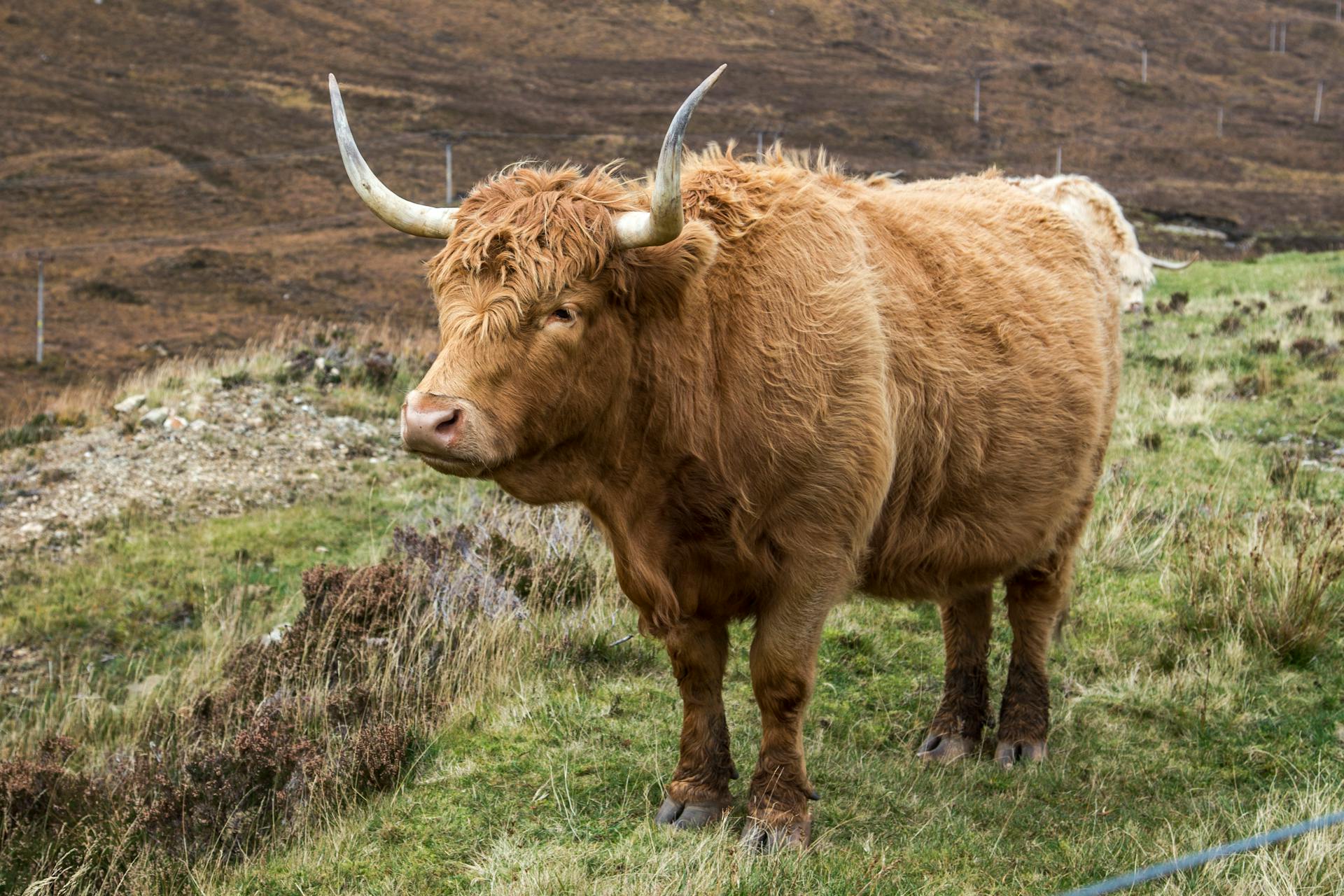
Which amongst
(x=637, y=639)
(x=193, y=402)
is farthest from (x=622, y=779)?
(x=193, y=402)

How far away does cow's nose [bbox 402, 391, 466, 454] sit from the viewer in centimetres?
317

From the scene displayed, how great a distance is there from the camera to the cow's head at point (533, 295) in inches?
129

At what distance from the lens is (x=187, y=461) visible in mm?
10609

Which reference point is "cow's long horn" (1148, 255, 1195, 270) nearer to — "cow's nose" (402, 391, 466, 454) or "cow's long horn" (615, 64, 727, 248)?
"cow's long horn" (615, 64, 727, 248)

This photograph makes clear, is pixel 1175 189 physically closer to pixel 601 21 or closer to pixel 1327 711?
pixel 601 21

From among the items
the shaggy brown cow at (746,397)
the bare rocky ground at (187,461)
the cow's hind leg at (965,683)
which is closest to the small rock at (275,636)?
the bare rocky ground at (187,461)

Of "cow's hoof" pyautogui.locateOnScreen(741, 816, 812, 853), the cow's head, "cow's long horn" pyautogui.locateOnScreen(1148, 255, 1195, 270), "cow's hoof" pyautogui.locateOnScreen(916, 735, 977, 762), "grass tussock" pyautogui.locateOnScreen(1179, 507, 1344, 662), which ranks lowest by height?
"cow's hoof" pyautogui.locateOnScreen(916, 735, 977, 762)

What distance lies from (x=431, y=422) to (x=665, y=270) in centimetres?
92

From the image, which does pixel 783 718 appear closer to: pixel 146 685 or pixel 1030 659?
pixel 1030 659

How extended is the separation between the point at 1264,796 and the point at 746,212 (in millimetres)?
2895

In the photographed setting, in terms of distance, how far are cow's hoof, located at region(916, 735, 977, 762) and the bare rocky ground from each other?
6.72 meters

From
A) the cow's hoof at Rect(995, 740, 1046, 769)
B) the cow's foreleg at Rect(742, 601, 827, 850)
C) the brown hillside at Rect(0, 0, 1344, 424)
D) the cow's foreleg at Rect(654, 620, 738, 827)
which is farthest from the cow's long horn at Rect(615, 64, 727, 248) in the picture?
the brown hillside at Rect(0, 0, 1344, 424)

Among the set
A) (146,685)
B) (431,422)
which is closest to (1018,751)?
(431,422)

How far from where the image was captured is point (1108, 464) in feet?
28.1
